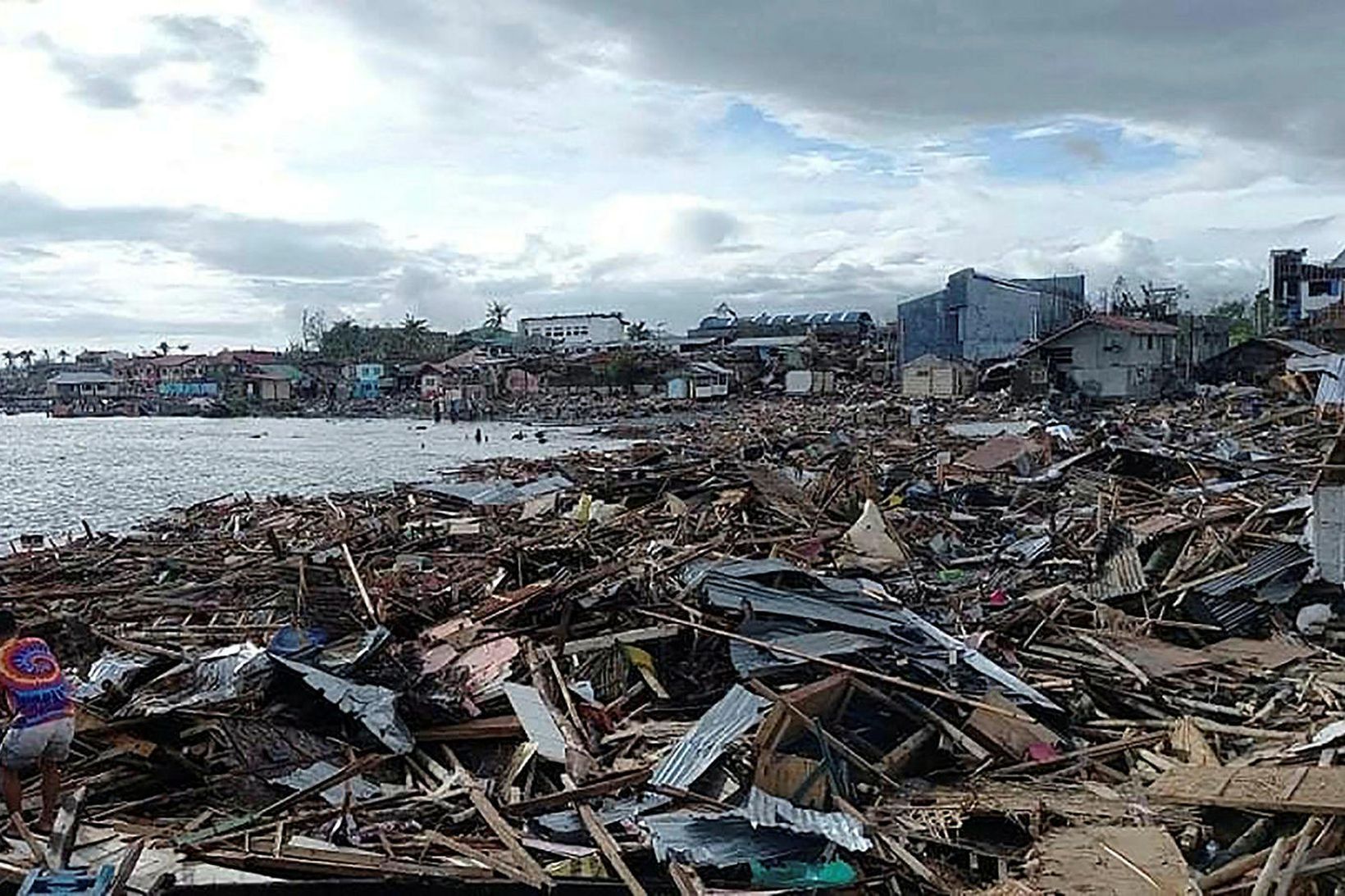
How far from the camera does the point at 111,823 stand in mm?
5797

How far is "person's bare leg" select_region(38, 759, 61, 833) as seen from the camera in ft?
18.6

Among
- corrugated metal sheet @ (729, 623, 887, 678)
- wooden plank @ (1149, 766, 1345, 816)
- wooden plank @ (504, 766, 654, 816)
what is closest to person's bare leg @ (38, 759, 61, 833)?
wooden plank @ (504, 766, 654, 816)

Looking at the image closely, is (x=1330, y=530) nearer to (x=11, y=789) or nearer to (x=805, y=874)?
(x=805, y=874)

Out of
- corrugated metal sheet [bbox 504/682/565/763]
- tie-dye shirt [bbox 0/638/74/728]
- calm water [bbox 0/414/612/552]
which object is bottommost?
calm water [bbox 0/414/612/552]

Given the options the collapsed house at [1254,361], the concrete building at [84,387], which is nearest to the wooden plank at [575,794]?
the collapsed house at [1254,361]

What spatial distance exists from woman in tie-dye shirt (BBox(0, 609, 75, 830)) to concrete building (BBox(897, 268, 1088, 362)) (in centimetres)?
5235

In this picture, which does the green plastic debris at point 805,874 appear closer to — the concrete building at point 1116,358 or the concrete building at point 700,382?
the concrete building at point 1116,358

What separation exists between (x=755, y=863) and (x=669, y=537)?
8.31 m

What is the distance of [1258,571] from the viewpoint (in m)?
9.90

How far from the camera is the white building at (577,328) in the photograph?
337 ft

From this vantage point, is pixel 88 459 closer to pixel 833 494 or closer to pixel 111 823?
pixel 833 494

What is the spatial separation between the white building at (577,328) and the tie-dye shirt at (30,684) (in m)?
91.7

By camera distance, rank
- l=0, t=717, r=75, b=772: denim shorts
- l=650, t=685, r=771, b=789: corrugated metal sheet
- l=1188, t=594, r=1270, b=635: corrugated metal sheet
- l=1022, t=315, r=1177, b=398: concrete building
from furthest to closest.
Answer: l=1022, t=315, r=1177, b=398: concrete building < l=1188, t=594, r=1270, b=635: corrugated metal sheet < l=650, t=685, r=771, b=789: corrugated metal sheet < l=0, t=717, r=75, b=772: denim shorts

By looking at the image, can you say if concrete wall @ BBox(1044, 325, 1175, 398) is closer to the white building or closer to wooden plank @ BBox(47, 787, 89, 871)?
wooden plank @ BBox(47, 787, 89, 871)
